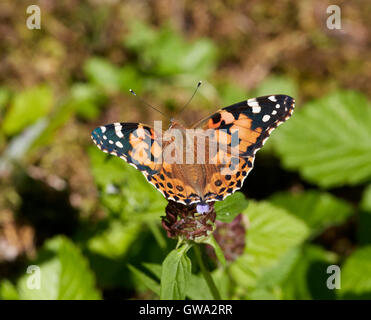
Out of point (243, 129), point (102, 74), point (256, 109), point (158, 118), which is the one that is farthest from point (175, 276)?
point (102, 74)

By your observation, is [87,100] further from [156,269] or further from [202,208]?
[202,208]

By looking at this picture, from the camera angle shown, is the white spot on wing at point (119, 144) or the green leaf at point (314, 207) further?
the green leaf at point (314, 207)

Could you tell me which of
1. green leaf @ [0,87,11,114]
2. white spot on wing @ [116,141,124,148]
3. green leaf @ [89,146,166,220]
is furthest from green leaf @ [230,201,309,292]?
green leaf @ [0,87,11,114]

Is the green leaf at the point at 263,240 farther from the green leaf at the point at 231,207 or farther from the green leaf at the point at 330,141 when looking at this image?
the green leaf at the point at 231,207

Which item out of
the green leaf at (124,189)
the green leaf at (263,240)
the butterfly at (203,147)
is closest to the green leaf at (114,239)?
the green leaf at (124,189)

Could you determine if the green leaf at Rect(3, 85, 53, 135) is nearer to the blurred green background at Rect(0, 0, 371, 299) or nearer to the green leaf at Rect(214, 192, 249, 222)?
the blurred green background at Rect(0, 0, 371, 299)

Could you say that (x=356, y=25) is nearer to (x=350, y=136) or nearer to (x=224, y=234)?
(x=350, y=136)
